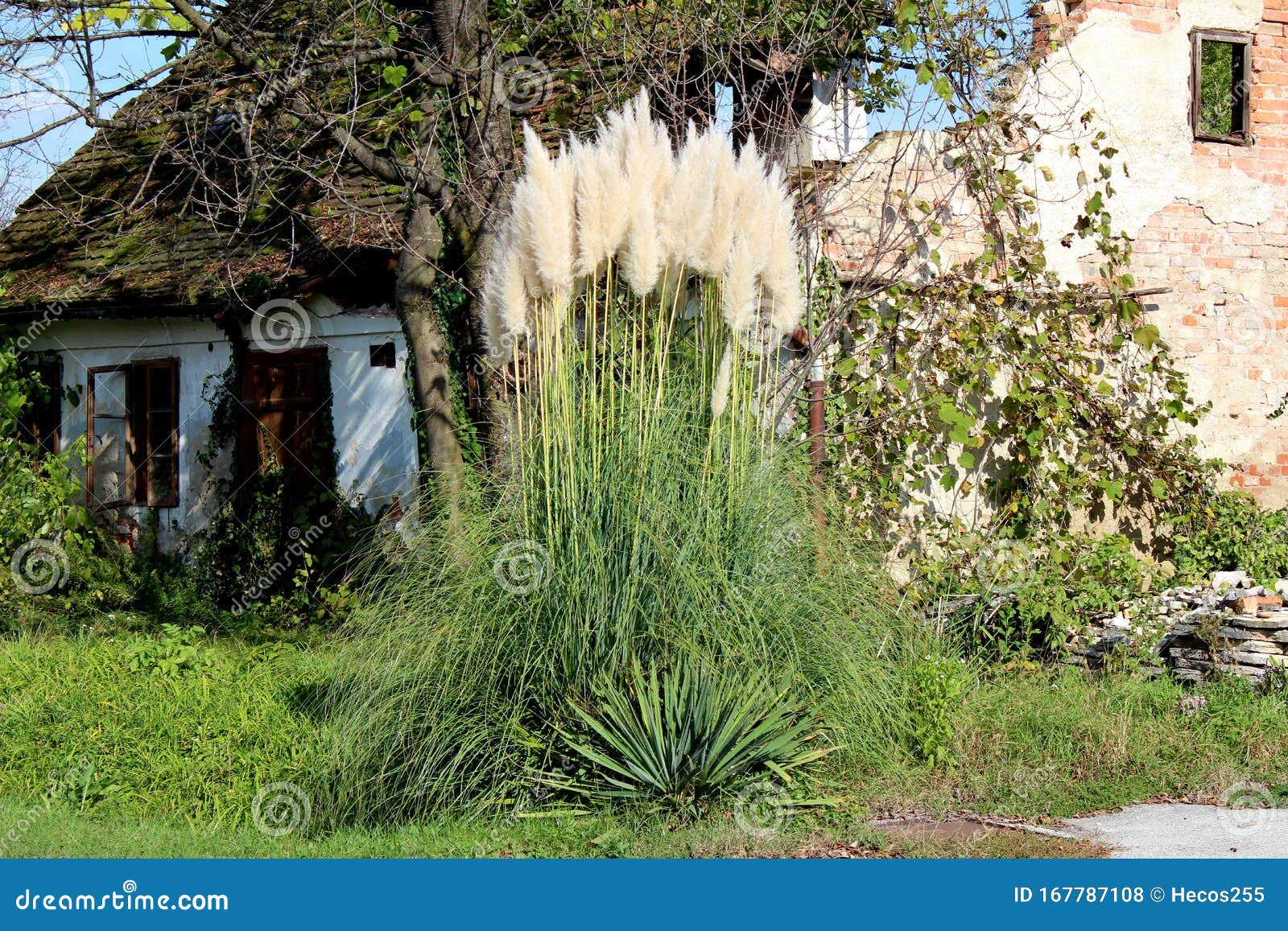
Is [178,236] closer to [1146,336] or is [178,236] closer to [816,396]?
[816,396]

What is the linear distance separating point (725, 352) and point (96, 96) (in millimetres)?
4645

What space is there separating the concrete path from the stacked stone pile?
1.71 m

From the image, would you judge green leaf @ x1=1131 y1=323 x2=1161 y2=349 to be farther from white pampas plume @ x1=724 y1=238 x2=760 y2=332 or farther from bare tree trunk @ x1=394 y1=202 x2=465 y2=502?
bare tree trunk @ x1=394 y1=202 x2=465 y2=502

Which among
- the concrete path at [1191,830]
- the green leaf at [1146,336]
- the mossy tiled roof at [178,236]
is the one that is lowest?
the concrete path at [1191,830]

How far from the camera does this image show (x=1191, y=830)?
16.2ft

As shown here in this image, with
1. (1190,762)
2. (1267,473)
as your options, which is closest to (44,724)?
(1190,762)

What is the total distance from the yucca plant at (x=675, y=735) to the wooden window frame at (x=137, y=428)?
333 inches

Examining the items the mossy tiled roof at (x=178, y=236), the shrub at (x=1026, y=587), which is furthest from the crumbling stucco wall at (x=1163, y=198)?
the mossy tiled roof at (x=178, y=236)

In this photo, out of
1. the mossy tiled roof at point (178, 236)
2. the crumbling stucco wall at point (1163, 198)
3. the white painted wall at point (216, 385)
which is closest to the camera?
the crumbling stucco wall at point (1163, 198)

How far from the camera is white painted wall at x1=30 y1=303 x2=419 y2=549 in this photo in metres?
10.3

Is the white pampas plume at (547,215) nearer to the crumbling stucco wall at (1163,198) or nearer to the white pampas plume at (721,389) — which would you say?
the white pampas plume at (721,389)

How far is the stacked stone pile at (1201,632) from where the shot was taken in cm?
683

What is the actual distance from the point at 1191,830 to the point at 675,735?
2.15 meters

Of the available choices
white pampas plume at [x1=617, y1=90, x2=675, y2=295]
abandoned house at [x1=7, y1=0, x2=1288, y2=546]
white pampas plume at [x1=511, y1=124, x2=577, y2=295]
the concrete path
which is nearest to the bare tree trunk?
abandoned house at [x1=7, y1=0, x2=1288, y2=546]
